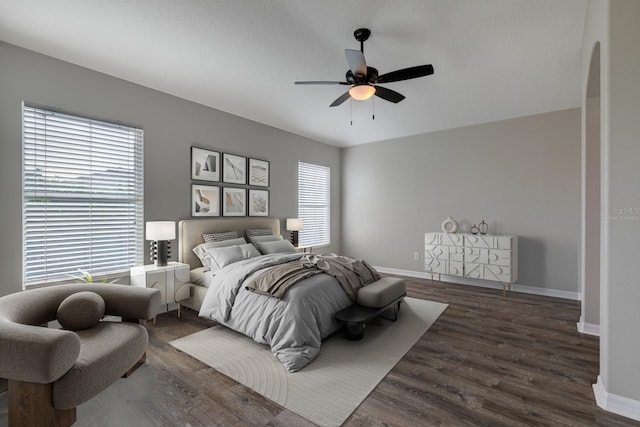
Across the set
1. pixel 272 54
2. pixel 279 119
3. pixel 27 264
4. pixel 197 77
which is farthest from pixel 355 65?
pixel 27 264

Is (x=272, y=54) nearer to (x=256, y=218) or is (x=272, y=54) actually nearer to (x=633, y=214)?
(x=256, y=218)

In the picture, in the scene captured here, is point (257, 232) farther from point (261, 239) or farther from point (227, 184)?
point (227, 184)

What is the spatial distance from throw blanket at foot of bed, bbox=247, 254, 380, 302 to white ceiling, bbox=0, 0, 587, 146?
219cm

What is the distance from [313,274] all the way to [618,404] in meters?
2.39

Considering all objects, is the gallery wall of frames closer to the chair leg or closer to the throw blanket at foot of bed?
the throw blanket at foot of bed

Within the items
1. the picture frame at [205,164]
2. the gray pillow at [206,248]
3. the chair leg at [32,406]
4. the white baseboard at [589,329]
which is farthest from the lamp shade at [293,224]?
the white baseboard at [589,329]

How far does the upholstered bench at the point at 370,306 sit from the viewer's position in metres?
2.87

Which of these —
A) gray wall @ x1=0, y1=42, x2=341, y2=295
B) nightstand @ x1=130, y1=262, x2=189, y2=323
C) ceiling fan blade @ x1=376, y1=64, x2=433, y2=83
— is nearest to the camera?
ceiling fan blade @ x1=376, y1=64, x2=433, y2=83

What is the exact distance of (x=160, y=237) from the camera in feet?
11.2

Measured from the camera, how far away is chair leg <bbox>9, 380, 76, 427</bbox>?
156 centimetres

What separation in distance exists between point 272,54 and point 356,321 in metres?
2.77

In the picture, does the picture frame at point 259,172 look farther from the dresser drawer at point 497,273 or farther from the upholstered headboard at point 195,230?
the dresser drawer at point 497,273

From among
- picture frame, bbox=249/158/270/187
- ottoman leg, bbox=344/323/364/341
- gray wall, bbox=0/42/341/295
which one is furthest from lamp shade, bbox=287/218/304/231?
ottoman leg, bbox=344/323/364/341

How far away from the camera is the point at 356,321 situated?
9.12 feet
